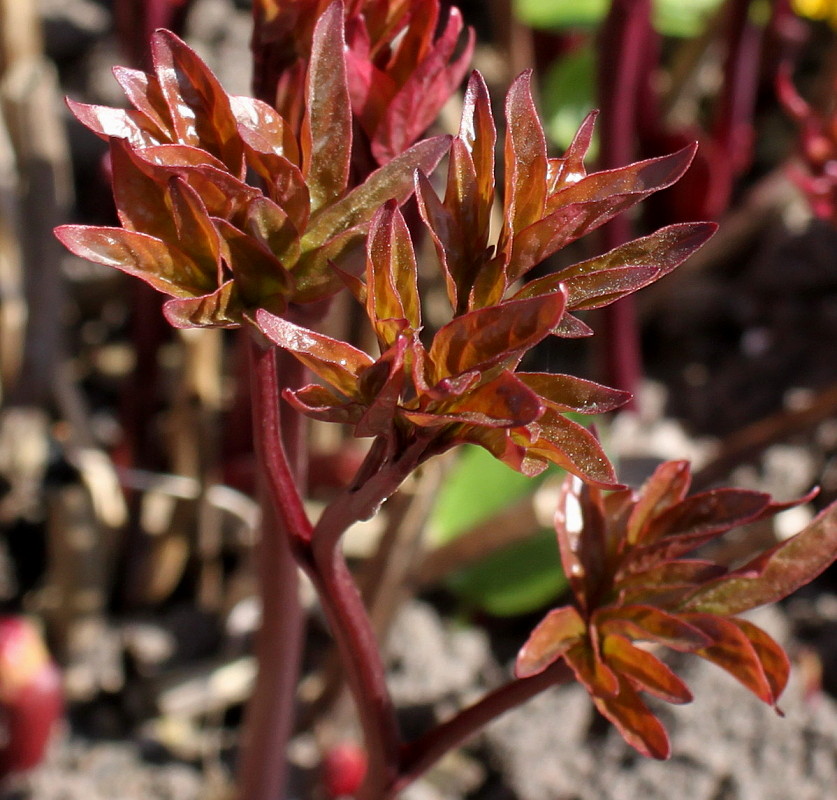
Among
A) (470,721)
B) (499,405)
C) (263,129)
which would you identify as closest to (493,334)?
(499,405)

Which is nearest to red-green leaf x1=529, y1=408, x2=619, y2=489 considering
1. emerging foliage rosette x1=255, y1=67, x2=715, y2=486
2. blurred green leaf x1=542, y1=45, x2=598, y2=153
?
emerging foliage rosette x1=255, y1=67, x2=715, y2=486

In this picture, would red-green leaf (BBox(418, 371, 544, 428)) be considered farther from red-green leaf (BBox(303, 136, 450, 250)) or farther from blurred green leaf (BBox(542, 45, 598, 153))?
blurred green leaf (BBox(542, 45, 598, 153))

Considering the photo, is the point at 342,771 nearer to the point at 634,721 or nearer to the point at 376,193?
the point at 634,721

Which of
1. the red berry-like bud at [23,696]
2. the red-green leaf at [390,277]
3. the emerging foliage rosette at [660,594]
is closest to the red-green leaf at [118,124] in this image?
the red-green leaf at [390,277]

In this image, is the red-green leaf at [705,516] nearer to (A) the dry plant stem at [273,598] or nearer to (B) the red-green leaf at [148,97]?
(A) the dry plant stem at [273,598]

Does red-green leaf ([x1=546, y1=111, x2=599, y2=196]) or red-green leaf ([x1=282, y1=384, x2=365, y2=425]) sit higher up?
red-green leaf ([x1=546, y1=111, x2=599, y2=196])

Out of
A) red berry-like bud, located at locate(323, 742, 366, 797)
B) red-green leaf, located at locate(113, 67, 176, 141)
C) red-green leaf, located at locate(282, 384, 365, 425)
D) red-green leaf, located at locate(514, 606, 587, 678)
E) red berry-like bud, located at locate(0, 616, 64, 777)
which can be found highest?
red-green leaf, located at locate(113, 67, 176, 141)
